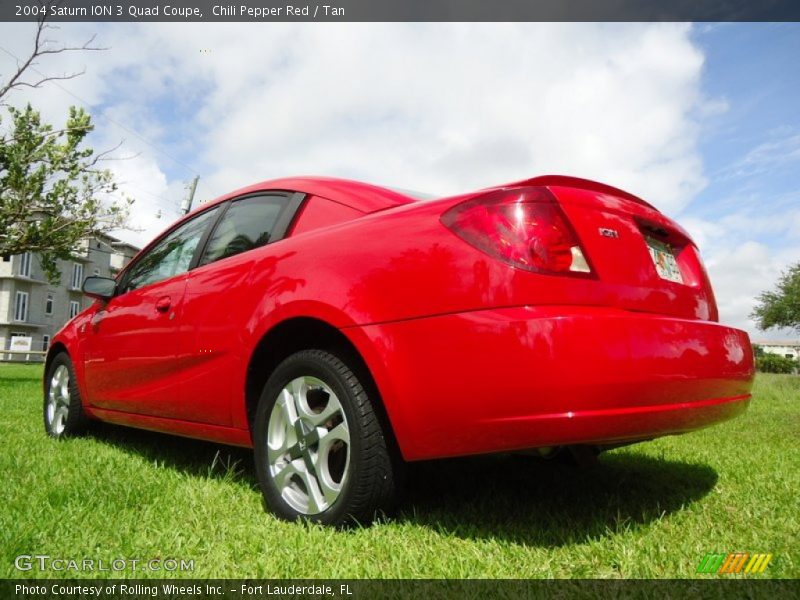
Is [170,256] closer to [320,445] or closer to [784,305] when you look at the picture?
[320,445]

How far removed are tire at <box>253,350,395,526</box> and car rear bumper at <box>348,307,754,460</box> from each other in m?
0.14

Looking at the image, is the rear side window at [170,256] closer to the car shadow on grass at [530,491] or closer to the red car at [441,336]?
the red car at [441,336]

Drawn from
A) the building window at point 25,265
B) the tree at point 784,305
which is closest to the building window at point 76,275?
the building window at point 25,265

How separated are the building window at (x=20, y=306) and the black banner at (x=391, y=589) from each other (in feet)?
185

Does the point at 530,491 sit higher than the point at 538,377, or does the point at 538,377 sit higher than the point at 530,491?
the point at 538,377

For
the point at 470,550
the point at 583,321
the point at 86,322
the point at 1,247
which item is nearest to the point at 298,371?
the point at 470,550

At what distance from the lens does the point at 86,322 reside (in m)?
4.53

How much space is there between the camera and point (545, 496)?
289 centimetres

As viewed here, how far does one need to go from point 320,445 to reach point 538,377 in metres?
0.96

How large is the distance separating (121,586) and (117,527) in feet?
1.89

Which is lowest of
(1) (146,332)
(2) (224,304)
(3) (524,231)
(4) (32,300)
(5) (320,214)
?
(4) (32,300)

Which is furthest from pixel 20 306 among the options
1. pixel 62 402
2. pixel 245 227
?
pixel 245 227

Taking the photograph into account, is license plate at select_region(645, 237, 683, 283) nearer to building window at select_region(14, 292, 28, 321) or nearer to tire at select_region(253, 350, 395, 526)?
tire at select_region(253, 350, 395, 526)

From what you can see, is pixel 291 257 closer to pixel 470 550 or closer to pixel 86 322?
pixel 470 550
